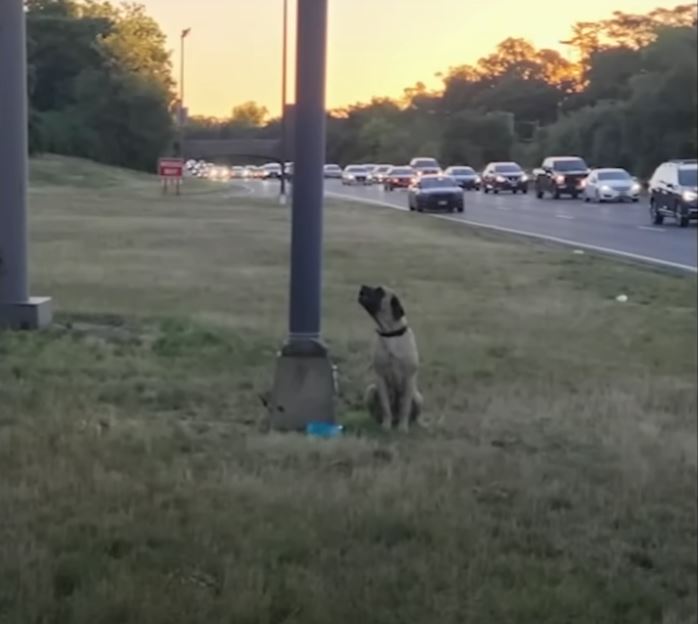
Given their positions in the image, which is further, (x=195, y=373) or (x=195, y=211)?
(x=195, y=211)

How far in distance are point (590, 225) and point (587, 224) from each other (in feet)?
0.73

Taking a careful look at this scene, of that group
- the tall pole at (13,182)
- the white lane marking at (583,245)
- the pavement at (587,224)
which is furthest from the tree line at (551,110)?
the pavement at (587,224)

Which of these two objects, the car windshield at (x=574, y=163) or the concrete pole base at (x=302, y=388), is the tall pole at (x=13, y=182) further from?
the car windshield at (x=574, y=163)

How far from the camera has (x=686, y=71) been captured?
6.34 metres

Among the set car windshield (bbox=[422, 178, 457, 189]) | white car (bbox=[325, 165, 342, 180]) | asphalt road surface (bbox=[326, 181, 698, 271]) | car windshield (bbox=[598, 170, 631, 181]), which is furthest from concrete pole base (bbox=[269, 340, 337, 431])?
car windshield (bbox=[422, 178, 457, 189])

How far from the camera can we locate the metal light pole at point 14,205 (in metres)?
11.7

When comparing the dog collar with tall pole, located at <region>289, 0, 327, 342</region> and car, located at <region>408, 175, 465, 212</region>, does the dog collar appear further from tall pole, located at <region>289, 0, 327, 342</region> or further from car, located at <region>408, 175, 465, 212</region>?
car, located at <region>408, 175, 465, 212</region>

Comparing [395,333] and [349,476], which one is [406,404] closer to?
[395,333]

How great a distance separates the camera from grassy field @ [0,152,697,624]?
15.4ft

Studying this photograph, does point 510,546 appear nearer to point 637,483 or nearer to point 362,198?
point 637,483

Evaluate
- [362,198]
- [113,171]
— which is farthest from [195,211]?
[113,171]

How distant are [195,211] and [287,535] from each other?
31.4 metres

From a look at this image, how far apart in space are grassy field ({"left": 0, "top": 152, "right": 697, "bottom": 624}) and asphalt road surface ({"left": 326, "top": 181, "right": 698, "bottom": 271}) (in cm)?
897

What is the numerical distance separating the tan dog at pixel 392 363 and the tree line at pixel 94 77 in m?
2.14
